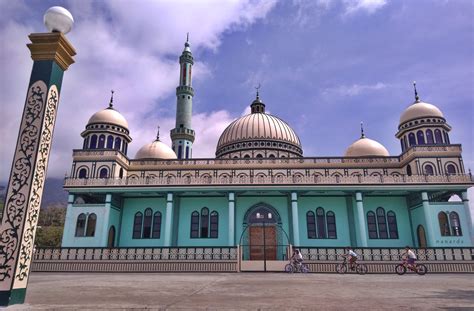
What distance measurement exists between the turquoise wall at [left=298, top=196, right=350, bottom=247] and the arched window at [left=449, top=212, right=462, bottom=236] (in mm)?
7683

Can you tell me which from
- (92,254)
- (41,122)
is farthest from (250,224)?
(41,122)

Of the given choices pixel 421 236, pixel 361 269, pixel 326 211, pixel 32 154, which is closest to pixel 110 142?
pixel 326 211

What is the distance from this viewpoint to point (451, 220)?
25750mm

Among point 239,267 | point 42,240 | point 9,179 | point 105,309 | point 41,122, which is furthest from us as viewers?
point 42,240

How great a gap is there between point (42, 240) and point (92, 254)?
3669 centimetres

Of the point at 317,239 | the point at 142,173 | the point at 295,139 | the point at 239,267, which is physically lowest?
the point at 239,267

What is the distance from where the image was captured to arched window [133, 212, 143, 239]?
28688 mm

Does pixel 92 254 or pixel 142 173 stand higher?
pixel 142 173

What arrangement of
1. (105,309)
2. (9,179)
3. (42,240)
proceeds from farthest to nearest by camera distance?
(42,240), (9,179), (105,309)

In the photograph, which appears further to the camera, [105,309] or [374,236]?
[374,236]

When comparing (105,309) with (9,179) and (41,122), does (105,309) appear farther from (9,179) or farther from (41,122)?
(41,122)

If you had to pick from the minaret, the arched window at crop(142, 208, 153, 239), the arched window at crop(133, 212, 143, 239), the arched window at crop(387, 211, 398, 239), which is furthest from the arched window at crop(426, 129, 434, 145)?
the minaret

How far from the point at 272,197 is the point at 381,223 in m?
9.39

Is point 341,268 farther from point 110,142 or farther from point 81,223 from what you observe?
point 110,142
